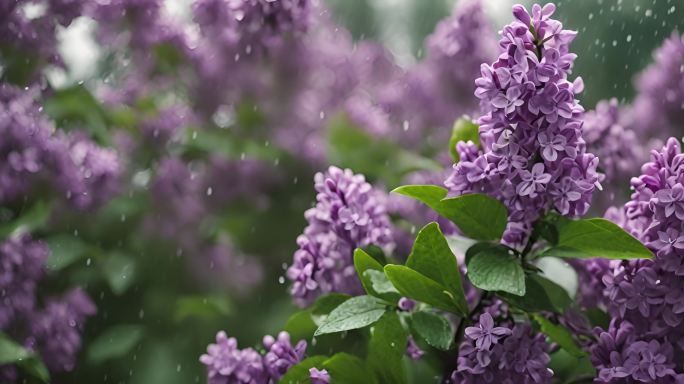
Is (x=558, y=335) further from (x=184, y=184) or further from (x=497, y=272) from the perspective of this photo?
(x=184, y=184)

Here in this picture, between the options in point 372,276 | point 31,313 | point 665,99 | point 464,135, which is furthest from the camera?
point 665,99

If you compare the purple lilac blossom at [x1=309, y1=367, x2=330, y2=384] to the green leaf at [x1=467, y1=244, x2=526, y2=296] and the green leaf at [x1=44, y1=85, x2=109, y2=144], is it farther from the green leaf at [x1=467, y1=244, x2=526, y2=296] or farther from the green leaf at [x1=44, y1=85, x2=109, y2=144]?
the green leaf at [x1=44, y1=85, x2=109, y2=144]

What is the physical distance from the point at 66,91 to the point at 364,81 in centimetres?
93

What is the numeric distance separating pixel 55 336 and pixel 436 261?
0.74m

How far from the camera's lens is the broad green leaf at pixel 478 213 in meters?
0.96

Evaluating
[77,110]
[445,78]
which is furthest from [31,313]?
[445,78]

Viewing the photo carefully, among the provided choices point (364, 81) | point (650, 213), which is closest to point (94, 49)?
point (364, 81)

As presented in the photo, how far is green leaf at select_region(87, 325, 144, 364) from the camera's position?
5.04 feet

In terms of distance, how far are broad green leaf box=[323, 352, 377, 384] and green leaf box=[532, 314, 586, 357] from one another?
206 mm

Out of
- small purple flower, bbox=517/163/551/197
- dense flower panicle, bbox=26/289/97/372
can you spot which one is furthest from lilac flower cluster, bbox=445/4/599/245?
dense flower panicle, bbox=26/289/97/372

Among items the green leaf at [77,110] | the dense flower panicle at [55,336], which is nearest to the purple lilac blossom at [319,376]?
the dense flower panicle at [55,336]

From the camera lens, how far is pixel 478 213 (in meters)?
0.98

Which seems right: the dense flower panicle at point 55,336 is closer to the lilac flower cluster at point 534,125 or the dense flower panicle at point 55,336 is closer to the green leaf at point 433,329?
the green leaf at point 433,329

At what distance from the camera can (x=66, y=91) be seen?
5.51ft
